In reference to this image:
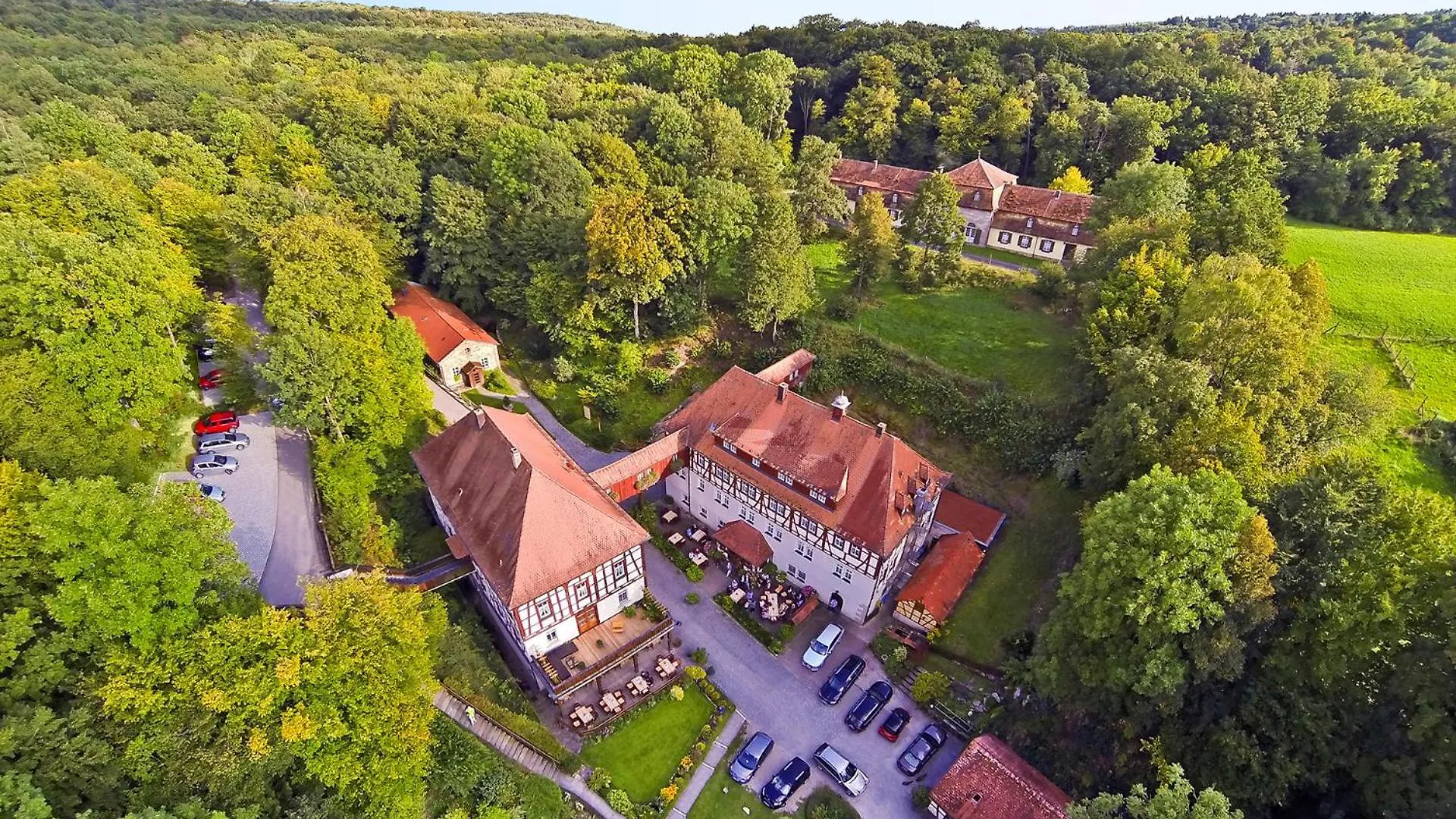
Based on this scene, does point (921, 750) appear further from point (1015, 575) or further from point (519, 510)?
point (519, 510)

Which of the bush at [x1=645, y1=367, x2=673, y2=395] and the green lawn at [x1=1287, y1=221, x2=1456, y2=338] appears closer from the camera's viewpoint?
the green lawn at [x1=1287, y1=221, x2=1456, y2=338]

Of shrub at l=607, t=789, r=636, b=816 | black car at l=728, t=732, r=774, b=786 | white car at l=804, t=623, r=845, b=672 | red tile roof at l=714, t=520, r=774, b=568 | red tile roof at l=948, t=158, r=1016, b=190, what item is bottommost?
shrub at l=607, t=789, r=636, b=816

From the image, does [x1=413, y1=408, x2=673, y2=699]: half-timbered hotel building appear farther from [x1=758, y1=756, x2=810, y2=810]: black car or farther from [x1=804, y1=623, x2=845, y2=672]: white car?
[x1=758, y1=756, x2=810, y2=810]: black car

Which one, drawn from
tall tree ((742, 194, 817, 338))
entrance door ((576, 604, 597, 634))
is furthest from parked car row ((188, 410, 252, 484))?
tall tree ((742, 194, 817, 338))

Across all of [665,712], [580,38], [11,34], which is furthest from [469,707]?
[580,38]

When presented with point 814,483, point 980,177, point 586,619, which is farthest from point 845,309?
point 586,619

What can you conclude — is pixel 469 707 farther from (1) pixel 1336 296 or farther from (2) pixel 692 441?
(1) pixel 1336 296
